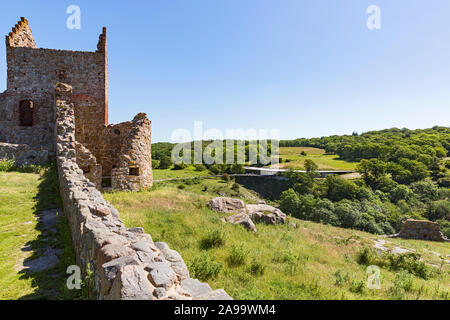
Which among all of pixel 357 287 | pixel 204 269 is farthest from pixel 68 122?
pixel 357 287

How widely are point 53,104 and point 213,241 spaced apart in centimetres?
1659

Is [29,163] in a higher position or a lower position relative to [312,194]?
higher

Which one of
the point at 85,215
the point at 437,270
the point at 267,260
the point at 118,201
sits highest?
the point at 85,215

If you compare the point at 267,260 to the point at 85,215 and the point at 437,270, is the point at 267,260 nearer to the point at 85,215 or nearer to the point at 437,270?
the point at 85,215

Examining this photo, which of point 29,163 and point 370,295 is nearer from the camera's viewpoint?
point 370,295

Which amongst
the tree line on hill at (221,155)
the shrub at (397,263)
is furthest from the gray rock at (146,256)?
the tree line on hill at (221,155)

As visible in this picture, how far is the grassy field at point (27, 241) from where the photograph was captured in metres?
4.39

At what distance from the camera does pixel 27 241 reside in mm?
6234

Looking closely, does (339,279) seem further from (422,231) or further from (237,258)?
(422,231)

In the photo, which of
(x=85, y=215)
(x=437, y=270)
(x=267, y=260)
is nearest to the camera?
(x=85, y=215)

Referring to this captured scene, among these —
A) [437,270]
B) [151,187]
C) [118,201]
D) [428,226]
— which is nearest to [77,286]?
[118,201]

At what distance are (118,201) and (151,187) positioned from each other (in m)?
4.50

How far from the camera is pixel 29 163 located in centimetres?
1454

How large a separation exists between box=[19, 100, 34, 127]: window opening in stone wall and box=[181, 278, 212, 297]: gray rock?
2123 cm
